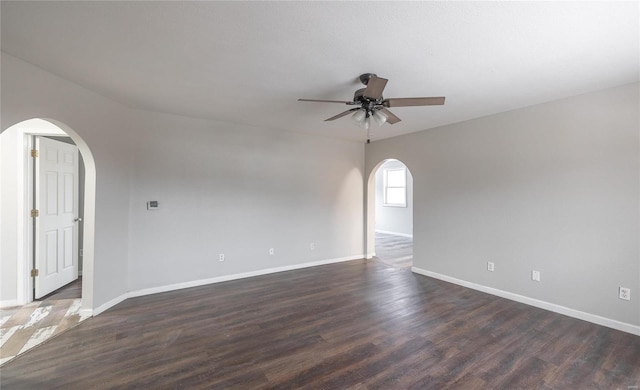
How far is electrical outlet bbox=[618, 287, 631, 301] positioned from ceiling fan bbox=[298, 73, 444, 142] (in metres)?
A: 2.72

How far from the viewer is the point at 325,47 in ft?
6.70

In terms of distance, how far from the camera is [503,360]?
2230 millimetres

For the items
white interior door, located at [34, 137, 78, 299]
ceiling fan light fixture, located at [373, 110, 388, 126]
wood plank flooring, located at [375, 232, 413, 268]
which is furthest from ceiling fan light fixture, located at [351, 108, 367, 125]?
white interior door, located at [34, 137, 78, 299]

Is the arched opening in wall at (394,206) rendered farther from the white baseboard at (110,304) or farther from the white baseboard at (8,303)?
the white baseboard at (8,303)

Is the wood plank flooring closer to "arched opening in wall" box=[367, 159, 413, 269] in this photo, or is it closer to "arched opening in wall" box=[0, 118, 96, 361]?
"arched opening in wall" box=[367, 159, 413, 269]

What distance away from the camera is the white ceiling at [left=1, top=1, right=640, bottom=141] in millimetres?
1653

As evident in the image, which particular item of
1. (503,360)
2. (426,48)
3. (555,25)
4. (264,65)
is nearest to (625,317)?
(503,360)

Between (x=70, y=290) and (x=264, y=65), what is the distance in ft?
13.4

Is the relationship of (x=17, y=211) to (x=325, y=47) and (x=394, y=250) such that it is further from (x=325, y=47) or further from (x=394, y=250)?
(x=394, y=250)

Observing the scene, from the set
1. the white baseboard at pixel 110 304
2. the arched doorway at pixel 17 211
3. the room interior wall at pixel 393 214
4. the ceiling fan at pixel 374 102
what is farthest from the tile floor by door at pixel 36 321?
the room interior wall at pixel 393 214

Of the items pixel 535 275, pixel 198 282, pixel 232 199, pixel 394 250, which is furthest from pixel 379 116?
pixel 394 250

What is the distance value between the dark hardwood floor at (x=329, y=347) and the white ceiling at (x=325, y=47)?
254 cm

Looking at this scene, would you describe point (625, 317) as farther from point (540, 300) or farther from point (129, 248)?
point (129, 248)

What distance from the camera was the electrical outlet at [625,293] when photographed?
268cm
